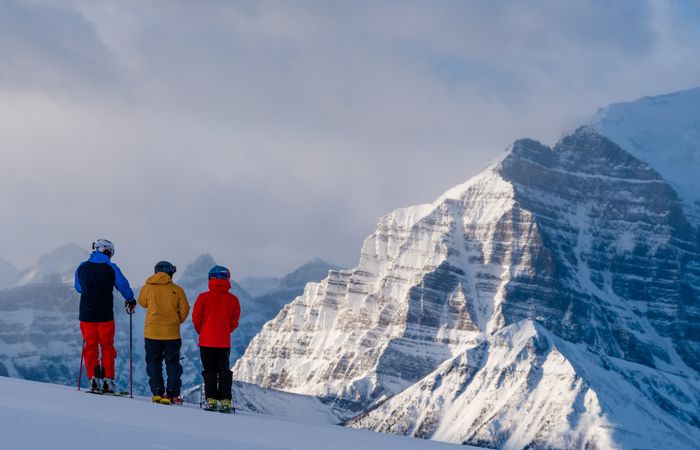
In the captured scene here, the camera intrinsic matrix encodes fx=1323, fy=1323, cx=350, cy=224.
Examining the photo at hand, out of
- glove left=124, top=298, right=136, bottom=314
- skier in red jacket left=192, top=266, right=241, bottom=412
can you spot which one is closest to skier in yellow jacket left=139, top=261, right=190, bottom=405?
glove left=124, top=298, right=136, bottom=314

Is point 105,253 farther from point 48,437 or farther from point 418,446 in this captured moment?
point 48,437

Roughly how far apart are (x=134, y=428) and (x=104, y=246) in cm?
1190

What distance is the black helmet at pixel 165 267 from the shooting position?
118 ft

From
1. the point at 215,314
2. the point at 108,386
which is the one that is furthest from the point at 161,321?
the point at 108,386

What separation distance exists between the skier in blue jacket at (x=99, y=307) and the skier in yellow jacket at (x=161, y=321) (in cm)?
64

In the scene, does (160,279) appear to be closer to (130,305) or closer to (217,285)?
(130,305)

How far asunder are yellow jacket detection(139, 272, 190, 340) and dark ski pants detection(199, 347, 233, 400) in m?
1.11

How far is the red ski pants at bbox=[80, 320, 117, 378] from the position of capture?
118ft

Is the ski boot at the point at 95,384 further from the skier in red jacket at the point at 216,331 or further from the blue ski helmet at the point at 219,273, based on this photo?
the blue ski helmet at the point at 219,273

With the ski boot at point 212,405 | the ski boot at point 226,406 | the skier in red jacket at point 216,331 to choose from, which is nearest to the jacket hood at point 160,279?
the skier in red jacket at point 216,331

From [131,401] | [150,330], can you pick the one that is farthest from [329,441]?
[150,330]

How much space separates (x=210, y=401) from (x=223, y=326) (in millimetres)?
2049

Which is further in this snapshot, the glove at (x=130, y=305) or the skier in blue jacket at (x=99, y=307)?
the glove at (x=130, y=305)

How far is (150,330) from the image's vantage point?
36250 mm
